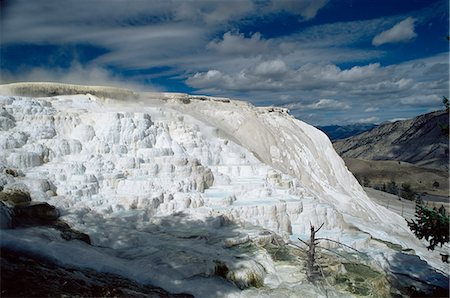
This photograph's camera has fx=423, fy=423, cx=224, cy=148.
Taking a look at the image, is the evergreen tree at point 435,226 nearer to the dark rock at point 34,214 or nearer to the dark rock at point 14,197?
the dark rock at point 34,214

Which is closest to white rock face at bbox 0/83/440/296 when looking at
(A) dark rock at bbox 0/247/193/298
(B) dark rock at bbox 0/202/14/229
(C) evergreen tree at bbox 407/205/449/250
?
(B) dark rock at bbox 0/202/14/229

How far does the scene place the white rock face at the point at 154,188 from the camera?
36.1 ft

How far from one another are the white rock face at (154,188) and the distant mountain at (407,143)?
99.9 meters

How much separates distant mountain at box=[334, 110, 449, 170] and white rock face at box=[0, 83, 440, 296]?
328ft

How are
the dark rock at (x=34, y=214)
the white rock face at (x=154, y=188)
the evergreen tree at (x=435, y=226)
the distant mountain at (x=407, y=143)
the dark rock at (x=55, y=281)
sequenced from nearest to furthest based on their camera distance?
1. the dark rock at (x=55, y=281)
2. the evergreen tree at (x=435, y=226)
3. the dark rock at (x=34, y=214)
4. the white rock face at (x=154, y=188)
5. the distant mountain at (x=407, y=143)

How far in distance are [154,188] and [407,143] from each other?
14477cm

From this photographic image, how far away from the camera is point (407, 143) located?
472 feet

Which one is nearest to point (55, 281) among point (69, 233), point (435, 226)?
point (69, 233)

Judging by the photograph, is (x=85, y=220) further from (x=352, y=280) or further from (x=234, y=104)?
(x=234, y=104)

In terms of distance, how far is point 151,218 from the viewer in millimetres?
13414

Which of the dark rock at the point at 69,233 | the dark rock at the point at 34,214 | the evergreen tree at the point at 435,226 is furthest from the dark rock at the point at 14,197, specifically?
the evergreen tree at the point at 435,226

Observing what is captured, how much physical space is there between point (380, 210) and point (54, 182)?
1778cm

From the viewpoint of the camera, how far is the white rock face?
10992 mm

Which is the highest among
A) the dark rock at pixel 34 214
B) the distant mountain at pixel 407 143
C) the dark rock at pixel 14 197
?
the distant mountain at pixel 407 143
